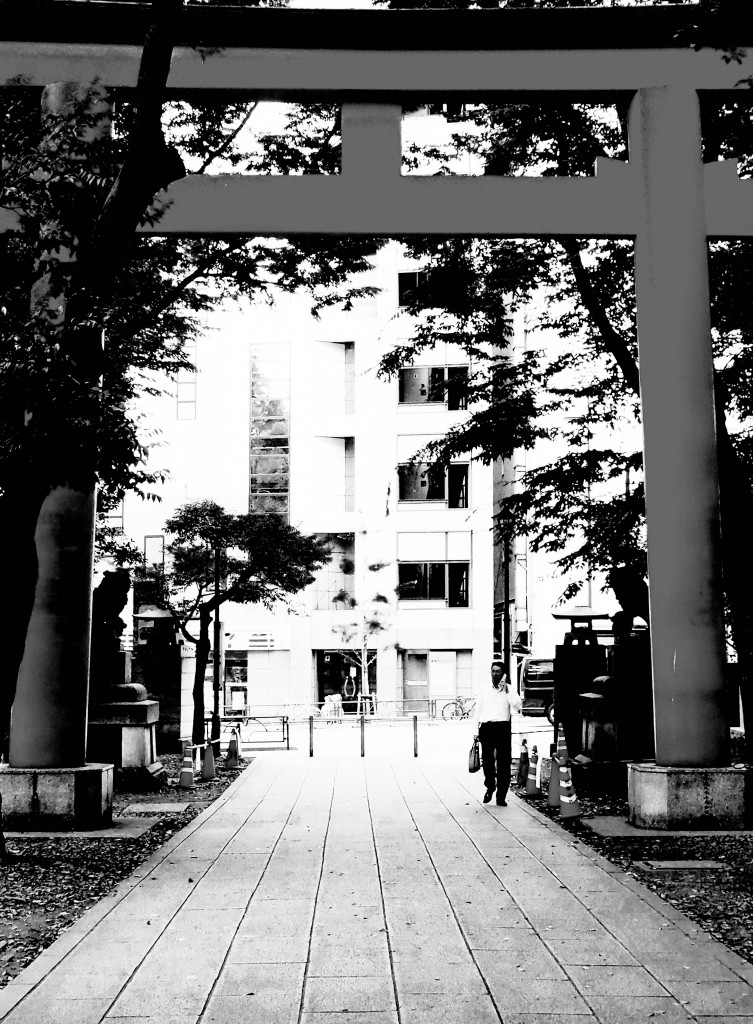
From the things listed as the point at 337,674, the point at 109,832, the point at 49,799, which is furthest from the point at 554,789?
the point at 337,674

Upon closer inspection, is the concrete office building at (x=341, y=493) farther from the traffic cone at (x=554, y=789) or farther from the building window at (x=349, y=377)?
the traffic cone at (x=554, y=789)

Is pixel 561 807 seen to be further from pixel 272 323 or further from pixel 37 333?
pixel 272 323

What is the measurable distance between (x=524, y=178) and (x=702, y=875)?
25.4 ft

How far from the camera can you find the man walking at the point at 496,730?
13914 millimetres

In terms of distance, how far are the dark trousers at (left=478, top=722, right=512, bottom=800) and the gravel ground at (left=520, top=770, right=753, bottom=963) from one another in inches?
63.3

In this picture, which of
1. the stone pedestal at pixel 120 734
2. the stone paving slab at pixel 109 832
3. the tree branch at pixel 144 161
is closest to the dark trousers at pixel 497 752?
the stone paving slab at pixel 109 832

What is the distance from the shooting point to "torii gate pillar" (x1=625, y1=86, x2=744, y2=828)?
1156cm

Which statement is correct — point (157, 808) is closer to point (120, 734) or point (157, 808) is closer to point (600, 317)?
point (120, 734)

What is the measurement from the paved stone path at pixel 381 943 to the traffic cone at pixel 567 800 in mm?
796

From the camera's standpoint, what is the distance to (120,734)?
1664 cm

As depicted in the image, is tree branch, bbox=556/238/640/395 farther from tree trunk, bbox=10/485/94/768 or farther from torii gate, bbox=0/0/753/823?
tree trunk, bbox=10/485/94/768

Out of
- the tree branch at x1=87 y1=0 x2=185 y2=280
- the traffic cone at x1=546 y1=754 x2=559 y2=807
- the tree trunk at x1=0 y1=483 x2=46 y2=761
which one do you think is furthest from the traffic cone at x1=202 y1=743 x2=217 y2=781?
the tree branch at x1=87 y1=0 x2=185 y2=280

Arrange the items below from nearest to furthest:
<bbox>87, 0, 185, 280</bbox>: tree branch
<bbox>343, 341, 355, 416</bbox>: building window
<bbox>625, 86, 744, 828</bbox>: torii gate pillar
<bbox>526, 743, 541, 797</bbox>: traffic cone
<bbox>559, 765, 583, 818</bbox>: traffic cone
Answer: <bbox>87, 0, 185, 280</bbox>: tree branch, <bbox>625, 86, 744, 828</bbox>: torii gate pillar, <bbox>559, 765, 583, 818</bbox>: traffic cone, <bbox>526, 743, 541, 797</bbox>: traffic cone, <bbox>343, 341, 355, 416</bbox>: building window

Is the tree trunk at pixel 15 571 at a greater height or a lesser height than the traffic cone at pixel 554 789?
greater
